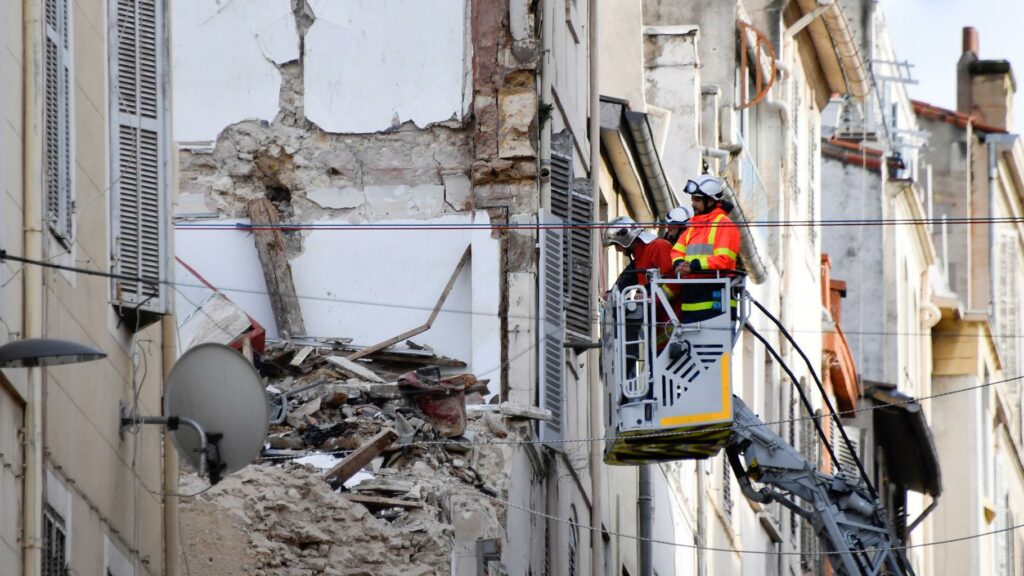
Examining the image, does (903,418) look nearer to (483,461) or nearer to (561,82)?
(561,82)

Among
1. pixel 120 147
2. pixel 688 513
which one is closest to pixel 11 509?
pixel 120 147

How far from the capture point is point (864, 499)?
59.7 feet

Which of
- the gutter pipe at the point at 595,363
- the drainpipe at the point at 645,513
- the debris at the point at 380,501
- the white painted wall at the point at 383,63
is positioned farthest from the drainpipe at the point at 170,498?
the drainpipe at the point at 645,513

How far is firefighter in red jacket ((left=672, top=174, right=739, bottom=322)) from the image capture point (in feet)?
53.9

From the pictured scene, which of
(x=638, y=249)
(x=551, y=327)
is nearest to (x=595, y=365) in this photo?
(x=551, y=327)

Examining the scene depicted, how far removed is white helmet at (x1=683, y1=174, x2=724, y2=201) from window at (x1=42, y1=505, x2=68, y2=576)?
18.5 feet

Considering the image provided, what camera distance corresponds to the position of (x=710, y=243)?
54.3 ft

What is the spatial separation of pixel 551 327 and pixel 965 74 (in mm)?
40518

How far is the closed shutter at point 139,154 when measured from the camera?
13.8 meters

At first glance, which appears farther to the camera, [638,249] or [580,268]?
[580,268]

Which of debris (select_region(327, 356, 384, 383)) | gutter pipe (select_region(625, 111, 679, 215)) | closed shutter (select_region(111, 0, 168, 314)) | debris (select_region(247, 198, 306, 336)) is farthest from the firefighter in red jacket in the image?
gutter pipe (select_region(625, 111, 679, 215))

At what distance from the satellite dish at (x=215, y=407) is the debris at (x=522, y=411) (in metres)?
5.30

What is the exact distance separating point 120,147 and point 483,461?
165 inches

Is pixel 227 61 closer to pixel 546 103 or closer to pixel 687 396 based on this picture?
pixel 546 103
